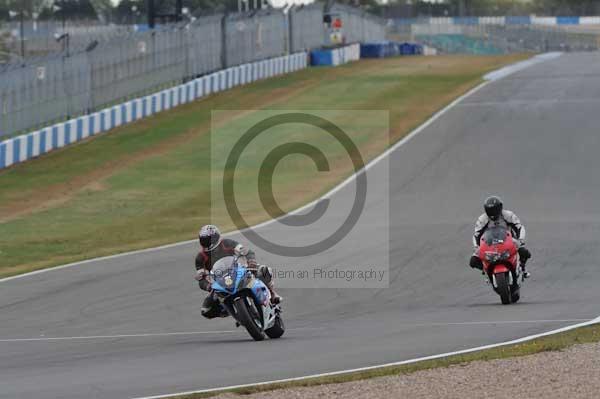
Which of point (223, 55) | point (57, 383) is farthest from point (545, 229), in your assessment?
point (223, 55)

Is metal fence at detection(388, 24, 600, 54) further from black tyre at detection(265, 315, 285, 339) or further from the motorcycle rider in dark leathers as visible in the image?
black tyre at detection(265, 315, 285, 339)

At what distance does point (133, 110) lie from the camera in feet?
145

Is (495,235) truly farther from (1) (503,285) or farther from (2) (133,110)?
(2) (133,110)

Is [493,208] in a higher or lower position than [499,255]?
higher

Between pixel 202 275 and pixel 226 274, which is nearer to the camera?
pixel 226 274

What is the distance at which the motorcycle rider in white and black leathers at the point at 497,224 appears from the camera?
16734 mm

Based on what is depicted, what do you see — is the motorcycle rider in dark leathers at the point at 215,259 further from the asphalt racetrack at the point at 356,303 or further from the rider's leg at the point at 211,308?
the asphalt racetrack at the point at 356,303

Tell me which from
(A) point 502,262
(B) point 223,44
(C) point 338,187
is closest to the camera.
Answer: (A) point 502,262

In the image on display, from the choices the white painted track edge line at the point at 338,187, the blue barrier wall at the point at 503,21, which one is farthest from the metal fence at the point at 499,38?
the white painted track edge line at the point at 338,187

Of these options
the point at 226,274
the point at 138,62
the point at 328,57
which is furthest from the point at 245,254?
the point at 328,57

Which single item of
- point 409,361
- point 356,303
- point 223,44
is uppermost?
point 223,44

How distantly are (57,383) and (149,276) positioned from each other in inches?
340

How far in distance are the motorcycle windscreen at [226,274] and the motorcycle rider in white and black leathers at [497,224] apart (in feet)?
14.6

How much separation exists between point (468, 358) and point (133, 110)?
3408 cm
